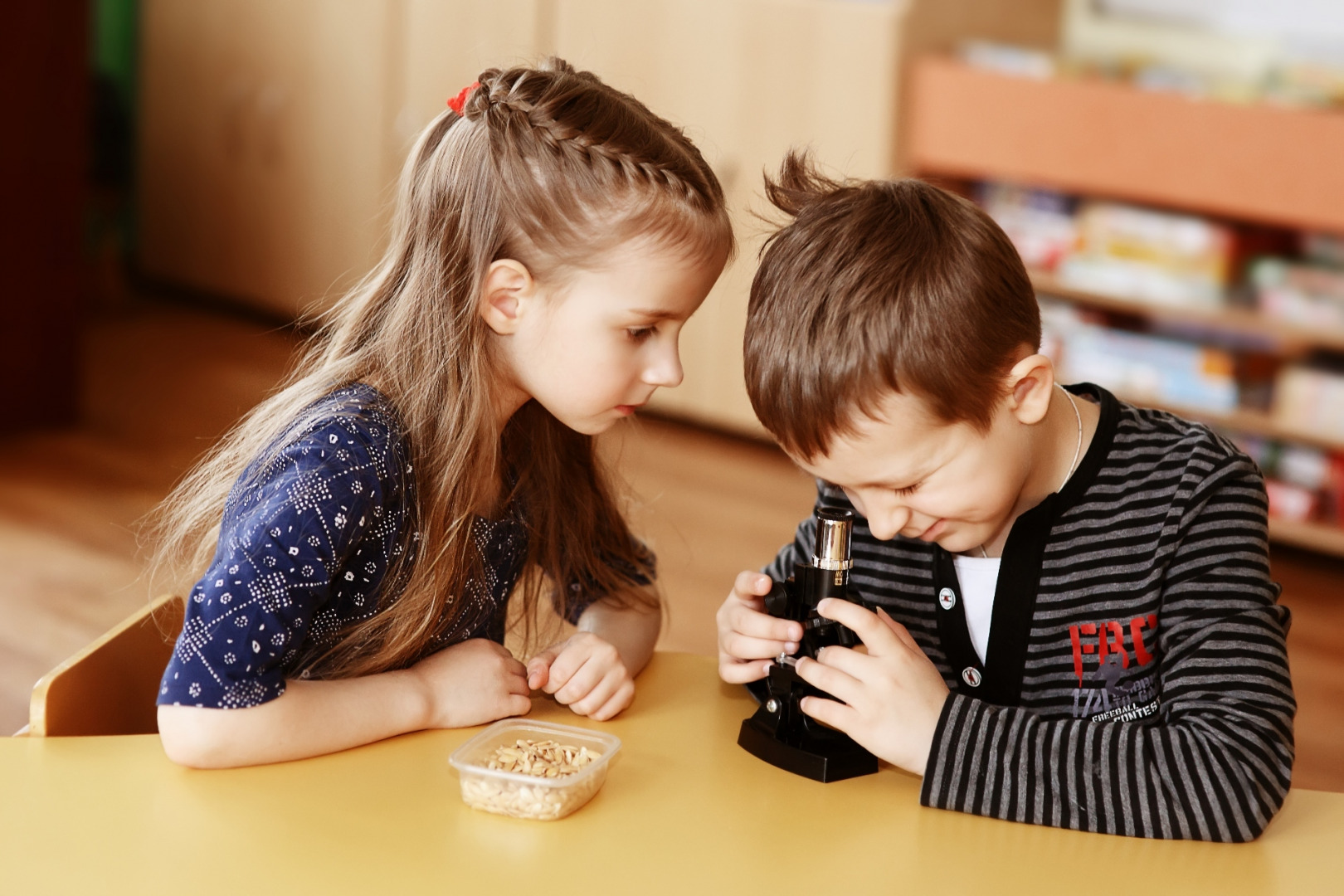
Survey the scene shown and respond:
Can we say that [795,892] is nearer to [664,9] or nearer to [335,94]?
[664,9]

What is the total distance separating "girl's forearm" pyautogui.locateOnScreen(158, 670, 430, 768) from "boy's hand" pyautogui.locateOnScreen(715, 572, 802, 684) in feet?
0.86

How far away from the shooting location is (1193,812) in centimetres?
105

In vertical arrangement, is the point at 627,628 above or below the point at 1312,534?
above

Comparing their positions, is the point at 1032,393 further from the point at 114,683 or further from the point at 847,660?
the point at 114,683

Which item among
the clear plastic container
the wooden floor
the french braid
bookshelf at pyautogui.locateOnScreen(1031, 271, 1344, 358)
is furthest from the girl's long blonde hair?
bookshelf at pyautogui.locateOnScreen(1031, 271, 1344, 358)

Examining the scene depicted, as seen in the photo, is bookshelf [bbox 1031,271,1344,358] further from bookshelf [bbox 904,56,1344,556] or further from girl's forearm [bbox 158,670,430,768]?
girl's forearm [bbox 158,670,430,768]

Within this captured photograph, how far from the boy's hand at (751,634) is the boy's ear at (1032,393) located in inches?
9.7

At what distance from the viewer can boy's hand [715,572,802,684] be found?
1188mm

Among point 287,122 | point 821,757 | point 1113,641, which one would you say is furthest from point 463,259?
point 287,122

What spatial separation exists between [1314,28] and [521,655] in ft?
9.74

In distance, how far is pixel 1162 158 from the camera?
329cm

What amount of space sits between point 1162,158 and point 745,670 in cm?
245

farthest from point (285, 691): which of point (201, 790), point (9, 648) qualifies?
point (9, 648)

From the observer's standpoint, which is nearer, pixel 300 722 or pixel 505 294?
pixel 300 722
